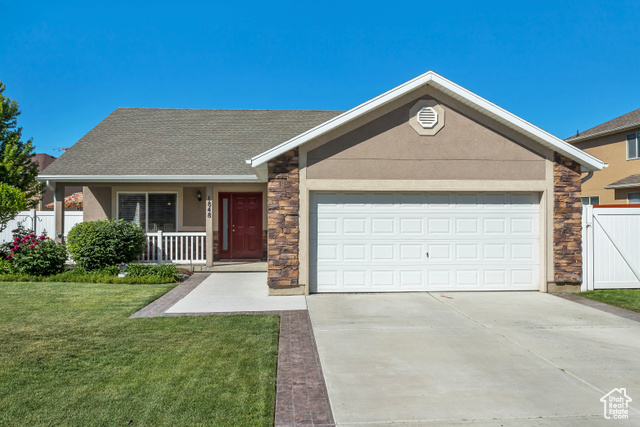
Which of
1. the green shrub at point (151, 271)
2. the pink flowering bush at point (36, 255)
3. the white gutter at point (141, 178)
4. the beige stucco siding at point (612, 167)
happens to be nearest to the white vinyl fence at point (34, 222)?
the white gutter at point (141, 178)

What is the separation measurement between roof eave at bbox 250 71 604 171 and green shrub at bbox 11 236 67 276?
6.45 m

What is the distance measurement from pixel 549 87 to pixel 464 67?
277 inches

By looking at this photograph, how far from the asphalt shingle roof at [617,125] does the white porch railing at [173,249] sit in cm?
1985

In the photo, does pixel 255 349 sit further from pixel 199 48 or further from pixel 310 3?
pixel 199 48

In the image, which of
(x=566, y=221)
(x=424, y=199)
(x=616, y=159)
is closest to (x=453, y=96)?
(x=424, y=199)

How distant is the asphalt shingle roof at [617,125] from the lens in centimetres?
2032

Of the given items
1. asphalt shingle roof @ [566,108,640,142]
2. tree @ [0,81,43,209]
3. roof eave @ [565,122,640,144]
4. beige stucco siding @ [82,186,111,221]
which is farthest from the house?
tree @ [0,81,43,209]

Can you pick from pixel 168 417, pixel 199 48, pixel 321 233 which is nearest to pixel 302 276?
pixel 321 233

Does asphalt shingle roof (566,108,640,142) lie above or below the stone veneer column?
above

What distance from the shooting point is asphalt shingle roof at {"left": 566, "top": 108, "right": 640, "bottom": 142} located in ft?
66.7

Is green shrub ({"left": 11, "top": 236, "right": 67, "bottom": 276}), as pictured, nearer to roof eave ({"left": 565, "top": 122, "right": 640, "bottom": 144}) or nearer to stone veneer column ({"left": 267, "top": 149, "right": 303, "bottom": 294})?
stone veneer column ({"left": 267, "top": 149, "right": 303, "bottom": 294})

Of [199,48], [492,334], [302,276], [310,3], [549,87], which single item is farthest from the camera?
[549,87]

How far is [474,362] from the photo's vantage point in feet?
16.1

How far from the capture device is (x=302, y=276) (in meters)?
8.93
